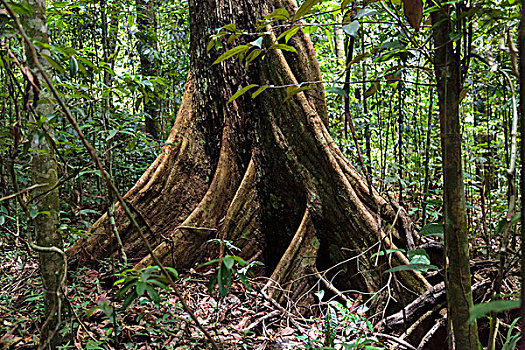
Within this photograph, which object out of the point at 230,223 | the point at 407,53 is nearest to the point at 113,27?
the point at 230,223

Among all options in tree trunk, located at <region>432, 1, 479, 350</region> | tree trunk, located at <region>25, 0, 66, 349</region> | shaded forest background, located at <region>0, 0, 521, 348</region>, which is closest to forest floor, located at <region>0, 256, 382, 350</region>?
shaded forest background, located at <region>0, 0, 521, 348</region>

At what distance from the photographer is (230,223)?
3.35 meters

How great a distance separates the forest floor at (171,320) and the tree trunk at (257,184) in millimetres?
231

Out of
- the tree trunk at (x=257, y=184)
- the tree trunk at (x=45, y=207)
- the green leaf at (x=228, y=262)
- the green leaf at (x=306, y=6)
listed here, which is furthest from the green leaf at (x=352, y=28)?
the tree trunk at (x=257, y=184)

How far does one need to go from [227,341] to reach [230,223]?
109 centimetres

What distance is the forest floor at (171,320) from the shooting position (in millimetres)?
2277

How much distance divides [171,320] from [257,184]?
140 cm

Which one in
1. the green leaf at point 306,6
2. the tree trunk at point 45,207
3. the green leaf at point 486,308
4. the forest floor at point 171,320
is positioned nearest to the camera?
the green leaf at point 486,308

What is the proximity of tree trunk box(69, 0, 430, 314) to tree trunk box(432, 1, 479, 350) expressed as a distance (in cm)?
163

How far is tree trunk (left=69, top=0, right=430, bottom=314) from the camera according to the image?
10.0ft

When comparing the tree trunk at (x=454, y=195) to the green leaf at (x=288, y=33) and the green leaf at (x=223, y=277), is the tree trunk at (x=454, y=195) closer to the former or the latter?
the green leaf at (x=288, y=33)

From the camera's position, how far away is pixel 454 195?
1.25 m

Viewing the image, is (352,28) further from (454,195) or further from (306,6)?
(454,195)

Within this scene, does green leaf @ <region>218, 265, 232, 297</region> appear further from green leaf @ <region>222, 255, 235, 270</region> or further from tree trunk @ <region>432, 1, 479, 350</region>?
tree trunk @ <region>432, 1, 479, 350</region>
